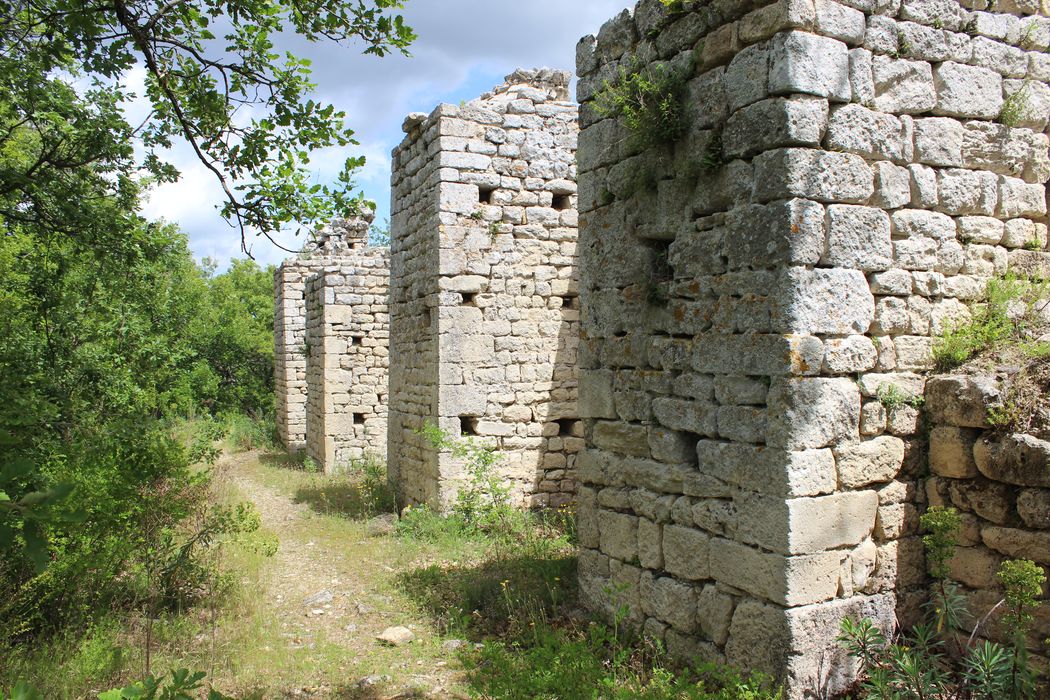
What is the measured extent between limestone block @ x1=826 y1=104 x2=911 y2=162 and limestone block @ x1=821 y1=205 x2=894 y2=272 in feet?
1.04

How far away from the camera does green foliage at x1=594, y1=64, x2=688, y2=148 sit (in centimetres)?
422

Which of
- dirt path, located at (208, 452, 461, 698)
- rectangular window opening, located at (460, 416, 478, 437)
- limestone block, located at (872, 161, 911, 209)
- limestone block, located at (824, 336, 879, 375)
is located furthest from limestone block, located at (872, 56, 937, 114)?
rectangular window opening, located at (460, 416, 478, 437)

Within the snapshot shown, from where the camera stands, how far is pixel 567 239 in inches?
330

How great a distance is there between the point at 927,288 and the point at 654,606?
2.36 meters

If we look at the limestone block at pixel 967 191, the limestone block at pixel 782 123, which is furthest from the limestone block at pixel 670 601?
the limestone block at pixel 967 191

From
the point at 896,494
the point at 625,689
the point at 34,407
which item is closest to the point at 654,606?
the point at 625,689

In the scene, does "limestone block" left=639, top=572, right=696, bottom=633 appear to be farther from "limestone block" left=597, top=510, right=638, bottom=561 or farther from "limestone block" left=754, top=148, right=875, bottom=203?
"limestone block" left=754, top=148, right=875, bottom=203

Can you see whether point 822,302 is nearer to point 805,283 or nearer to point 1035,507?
point 805,283

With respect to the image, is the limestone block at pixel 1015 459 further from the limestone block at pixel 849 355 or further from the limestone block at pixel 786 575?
the limestone block at pixel 786 575

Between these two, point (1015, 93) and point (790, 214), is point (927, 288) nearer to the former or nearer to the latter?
point (790, 214)

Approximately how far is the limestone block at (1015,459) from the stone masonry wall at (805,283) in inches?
15.0

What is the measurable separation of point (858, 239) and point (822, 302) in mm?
401

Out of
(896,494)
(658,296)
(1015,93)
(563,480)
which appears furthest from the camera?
(563,480)

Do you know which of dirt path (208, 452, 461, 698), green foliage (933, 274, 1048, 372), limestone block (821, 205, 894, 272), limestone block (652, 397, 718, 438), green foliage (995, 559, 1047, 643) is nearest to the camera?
green foliage (995, 559, 1047, 643)
